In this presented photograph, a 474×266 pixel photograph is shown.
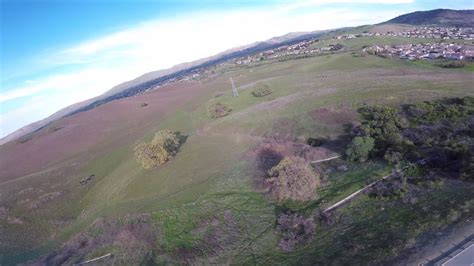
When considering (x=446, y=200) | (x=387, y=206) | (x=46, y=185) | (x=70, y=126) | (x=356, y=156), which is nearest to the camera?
(x=446, y=200)

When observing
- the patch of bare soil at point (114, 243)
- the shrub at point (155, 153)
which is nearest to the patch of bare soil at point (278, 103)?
the shrub at point (155, 153)

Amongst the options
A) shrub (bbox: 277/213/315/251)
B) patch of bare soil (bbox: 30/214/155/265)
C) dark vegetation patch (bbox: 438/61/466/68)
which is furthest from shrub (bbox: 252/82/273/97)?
shrub (bbox: 277/213/315/251)

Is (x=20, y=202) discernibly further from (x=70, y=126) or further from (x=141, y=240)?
(x=70, y=126)

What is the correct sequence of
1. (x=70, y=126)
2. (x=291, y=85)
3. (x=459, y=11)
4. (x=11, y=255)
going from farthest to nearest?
(x=459, y=11), (x=70, y=126), (x=291, y=85), (x=11, y=255)

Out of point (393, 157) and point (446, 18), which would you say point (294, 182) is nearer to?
point (393, 157)

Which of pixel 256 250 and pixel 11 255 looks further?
pixel 11 255

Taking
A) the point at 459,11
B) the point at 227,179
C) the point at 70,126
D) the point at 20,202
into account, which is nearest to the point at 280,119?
the point at 227,179
